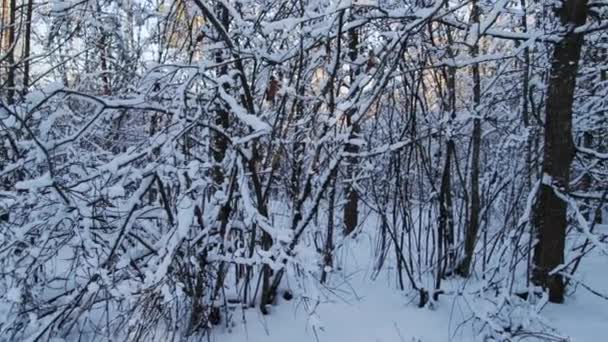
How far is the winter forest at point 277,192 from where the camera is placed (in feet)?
9.58

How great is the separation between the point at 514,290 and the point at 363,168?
141cm

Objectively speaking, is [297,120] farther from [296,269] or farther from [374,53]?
[296,269]

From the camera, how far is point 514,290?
3.63 meters

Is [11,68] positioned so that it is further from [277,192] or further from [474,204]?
[474,204]

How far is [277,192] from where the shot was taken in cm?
392

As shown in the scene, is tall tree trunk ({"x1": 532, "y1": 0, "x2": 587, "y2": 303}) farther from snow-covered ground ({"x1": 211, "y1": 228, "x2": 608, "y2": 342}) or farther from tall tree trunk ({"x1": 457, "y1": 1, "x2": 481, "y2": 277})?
tall tree trunk ({"x1": 457, "y1": 1, "x2": 481, "y2": 277})

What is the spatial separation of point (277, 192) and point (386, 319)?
1208 mm

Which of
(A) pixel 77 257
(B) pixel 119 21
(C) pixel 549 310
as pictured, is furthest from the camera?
(B) pixel 119 21

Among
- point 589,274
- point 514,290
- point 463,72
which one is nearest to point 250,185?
point 514,290

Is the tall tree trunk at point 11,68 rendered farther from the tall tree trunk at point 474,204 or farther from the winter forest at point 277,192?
the tall tree trunk at point 474,204

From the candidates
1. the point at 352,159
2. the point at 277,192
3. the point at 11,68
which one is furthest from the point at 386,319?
the point at 11,68

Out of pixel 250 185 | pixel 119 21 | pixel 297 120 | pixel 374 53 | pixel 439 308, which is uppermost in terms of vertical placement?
pixel 119 21

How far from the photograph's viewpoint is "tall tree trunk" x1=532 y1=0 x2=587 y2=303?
3424 mm

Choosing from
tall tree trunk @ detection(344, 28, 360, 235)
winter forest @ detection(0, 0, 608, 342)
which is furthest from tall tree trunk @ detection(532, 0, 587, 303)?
tall tree trunk @ detection(344, 28, 360, 235)
